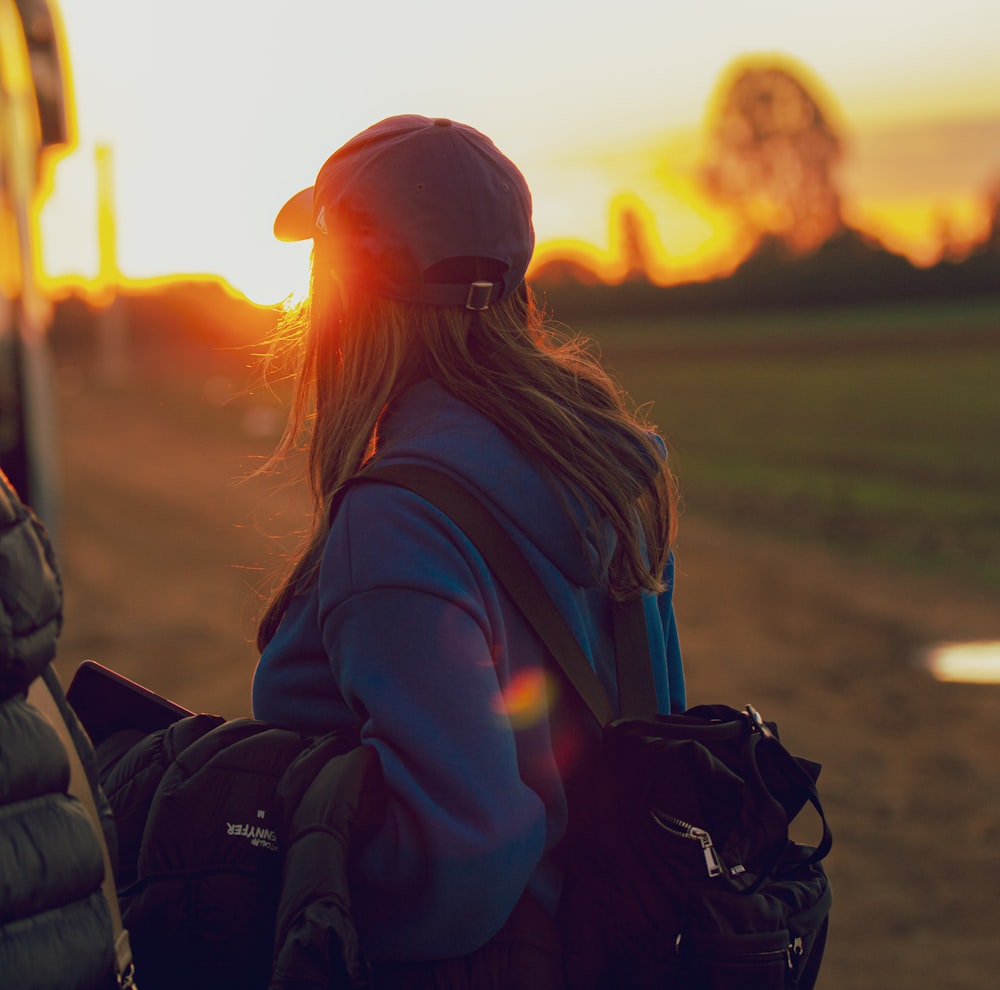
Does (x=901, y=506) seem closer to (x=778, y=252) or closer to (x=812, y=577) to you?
(x=812, y=577)

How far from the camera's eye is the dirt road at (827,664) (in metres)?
4.16

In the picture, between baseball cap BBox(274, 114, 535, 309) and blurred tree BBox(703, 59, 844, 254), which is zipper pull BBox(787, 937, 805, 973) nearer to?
baseball cap BBox(274, 114, 535, 309)

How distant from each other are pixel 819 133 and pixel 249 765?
3111 inches

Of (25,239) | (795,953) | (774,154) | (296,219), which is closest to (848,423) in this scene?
(25,239)

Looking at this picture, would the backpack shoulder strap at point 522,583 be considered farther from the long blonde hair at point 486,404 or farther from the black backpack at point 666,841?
the long blonde hair at point 486,404

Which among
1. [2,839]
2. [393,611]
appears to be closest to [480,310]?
[393,611]

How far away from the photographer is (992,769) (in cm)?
561

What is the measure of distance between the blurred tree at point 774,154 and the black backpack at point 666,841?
2820 inches

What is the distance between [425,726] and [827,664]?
6210 mm

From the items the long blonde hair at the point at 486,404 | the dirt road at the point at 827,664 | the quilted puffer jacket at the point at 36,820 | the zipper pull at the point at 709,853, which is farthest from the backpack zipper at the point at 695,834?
the dirt road at the point at 827,664

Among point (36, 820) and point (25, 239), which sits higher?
point (25, 239)

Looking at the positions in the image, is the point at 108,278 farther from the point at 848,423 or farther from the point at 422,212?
the point at 422,212

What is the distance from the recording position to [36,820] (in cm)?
120

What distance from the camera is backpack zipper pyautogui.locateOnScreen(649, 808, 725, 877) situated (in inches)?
61.1
